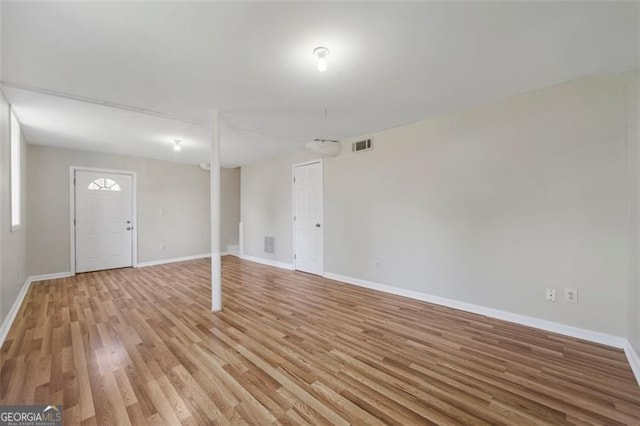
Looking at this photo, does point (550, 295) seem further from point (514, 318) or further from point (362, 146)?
point (362, 146)

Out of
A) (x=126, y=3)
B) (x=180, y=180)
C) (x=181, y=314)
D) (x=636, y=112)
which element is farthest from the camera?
(x=180, y=180)

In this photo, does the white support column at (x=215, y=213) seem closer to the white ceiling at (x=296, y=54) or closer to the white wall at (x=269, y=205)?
the white ceiling at (x=296, y=54)

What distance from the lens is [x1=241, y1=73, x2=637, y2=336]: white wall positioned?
92.3 inches

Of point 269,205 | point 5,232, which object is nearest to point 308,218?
point 269,205

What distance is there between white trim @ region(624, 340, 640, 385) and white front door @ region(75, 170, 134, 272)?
7.55 m

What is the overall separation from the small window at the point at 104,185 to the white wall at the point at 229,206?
2395 mm

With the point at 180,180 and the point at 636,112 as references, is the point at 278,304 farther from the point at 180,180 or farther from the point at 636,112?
the point at 180,180

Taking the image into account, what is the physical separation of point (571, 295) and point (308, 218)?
12.5 ft

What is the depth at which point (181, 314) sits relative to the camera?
3.08 meters

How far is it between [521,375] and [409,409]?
3.35 feet

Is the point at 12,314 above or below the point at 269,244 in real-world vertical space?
below

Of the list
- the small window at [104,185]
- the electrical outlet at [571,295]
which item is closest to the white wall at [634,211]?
the electrical outlet at [571,295]

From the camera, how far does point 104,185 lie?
5.34 m

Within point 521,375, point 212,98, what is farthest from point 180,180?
point 521,375
